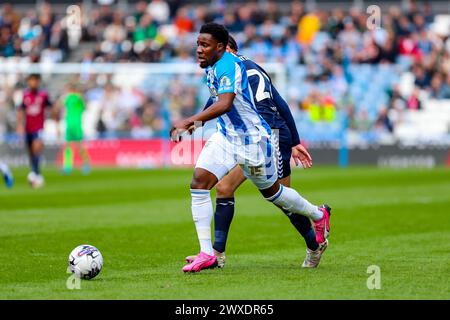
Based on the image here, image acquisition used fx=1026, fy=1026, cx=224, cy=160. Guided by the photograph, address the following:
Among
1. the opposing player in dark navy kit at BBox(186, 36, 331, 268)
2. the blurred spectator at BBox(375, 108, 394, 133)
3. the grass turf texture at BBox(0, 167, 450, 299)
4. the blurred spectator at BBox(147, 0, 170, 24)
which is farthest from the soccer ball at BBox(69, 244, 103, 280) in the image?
the blurred spectator at BBox(147, 0, 170, 24)

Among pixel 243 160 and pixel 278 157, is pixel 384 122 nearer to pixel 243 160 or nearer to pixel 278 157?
pixel 278 157

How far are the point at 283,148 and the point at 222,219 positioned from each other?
91 cm

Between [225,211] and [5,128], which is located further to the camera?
[5,128]

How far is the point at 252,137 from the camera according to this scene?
9438 mm

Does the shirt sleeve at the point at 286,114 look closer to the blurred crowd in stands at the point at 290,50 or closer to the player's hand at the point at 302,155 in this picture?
the player's hand at the point at 302,155

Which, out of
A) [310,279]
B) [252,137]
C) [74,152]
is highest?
[252,137]

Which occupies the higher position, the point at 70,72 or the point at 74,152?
the point at 70,72

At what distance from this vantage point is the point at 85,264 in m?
8.83

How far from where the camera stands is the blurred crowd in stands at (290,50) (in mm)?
31281

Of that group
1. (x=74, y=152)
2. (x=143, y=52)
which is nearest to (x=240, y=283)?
(x=74, y=152)

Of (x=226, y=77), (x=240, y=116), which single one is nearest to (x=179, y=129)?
(x=226, y=77)
